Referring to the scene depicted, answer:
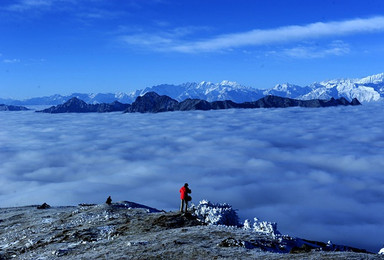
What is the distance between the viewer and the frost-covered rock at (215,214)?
29.1 meters

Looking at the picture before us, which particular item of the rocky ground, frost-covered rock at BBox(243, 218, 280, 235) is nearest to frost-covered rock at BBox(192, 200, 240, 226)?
the rocky ground

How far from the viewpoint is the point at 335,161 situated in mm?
197000

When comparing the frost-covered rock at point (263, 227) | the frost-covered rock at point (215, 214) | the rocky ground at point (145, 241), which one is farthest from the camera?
the frost-covered rock at point (215, 214)

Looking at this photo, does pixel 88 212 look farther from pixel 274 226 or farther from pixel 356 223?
pixel 356 223

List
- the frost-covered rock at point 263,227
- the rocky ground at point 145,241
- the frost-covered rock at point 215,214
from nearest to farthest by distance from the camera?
the rocky ground at point 145,241, the frost-covered rock at point 263,227, the frost-covered rock at point 215,214

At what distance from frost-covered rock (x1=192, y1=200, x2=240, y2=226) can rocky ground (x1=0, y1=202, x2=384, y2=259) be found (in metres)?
0.90

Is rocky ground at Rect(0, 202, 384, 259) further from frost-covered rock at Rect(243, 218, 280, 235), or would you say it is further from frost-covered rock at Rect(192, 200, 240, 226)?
frost-covered rock at Rect(243, 218, 280, 235)

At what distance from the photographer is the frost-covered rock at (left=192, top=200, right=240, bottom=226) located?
29109mm

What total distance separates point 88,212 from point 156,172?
5627 inches

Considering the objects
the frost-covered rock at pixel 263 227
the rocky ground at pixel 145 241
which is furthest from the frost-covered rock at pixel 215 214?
the frost-covered rock at pixel 263 227

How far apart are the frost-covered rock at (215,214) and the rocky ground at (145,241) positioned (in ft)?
2.95

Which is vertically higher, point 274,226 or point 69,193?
point 274,226

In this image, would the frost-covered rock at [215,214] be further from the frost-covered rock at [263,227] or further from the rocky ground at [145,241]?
the frost-covered rock at [263,227]

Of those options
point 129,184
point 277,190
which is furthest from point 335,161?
point 129,184
